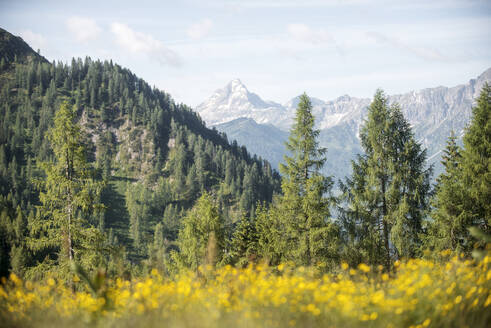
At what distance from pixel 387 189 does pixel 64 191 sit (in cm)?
1741

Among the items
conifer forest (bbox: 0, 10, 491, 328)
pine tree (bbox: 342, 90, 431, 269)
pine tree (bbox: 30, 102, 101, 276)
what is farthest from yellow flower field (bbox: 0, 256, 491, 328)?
pine tree (bbox: 342, 90, 431, 269)

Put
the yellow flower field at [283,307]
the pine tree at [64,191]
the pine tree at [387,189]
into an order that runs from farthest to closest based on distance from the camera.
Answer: the pine tree at [387,189], the pine tree at [64,191], the yellow flower field at [283,307]

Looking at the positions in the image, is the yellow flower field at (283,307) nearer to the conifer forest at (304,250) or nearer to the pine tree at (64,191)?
the conifer forest at (304,250)

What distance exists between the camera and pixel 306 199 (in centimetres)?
1909

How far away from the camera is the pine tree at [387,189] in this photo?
18.5m

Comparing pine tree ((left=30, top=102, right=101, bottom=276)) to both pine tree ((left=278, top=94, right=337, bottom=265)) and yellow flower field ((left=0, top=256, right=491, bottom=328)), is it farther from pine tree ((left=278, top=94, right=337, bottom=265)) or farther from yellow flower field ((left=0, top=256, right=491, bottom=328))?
pine tree ((left=278, top=94, right=337, bottom=265))

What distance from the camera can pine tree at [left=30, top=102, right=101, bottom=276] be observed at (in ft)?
51.1

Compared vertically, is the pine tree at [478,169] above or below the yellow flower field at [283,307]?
above

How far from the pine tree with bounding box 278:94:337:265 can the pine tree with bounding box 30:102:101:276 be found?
1074 centimetres

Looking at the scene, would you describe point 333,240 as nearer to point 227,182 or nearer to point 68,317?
point 68,317

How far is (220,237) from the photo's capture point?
26.3m

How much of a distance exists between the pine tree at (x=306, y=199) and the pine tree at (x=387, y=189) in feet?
6.22

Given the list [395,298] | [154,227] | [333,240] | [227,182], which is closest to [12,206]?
[154,227]

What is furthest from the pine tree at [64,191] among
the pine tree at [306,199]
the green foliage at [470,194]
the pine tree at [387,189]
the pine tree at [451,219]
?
the pine tree at [451,219]
